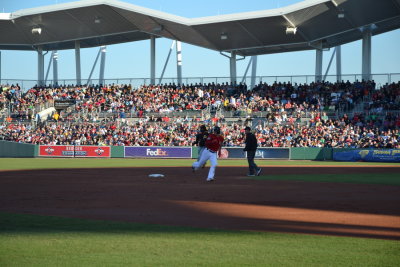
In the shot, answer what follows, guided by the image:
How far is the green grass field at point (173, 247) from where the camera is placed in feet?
24.2

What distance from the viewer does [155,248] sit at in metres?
8.24

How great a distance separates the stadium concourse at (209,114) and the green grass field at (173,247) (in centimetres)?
3455

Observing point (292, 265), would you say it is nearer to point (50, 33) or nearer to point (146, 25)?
point (146, 25)

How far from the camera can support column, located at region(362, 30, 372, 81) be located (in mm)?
51013

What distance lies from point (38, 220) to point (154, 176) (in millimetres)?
12137

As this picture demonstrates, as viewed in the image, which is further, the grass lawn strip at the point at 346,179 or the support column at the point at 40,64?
the support column at the point at 40,64

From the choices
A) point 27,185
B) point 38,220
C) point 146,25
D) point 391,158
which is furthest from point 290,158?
point 38,220

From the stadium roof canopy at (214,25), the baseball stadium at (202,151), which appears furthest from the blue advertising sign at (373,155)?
the stadium roof canopy at (214,25)

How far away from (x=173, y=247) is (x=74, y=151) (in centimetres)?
4302

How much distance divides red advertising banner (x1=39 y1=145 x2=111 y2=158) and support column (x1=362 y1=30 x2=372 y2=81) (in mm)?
22383

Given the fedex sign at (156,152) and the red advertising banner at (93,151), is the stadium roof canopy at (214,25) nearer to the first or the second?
the fedex sign at (156,152)

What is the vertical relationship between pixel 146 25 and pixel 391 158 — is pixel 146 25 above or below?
above

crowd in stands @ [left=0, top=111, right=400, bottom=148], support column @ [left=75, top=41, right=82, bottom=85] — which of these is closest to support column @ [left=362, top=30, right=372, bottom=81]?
crowd in stands @ [left=0, top=111, right=400, bottom=148]

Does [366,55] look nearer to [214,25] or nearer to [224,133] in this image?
[214,25]
